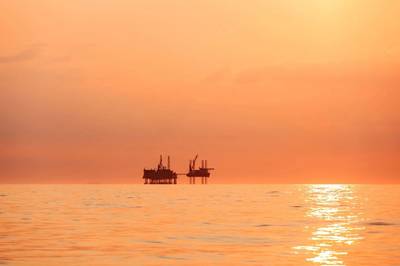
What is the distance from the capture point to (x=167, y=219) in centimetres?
7038

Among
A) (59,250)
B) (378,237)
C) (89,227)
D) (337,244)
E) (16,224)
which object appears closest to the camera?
(59,250)

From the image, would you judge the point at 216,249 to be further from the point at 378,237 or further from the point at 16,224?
the point at 16,224

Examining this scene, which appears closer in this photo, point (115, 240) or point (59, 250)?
point (59, 250)

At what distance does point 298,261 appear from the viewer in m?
37.6

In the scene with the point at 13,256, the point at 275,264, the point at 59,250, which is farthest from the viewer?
the point at 59,250

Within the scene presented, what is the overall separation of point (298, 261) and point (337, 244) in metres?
8.90

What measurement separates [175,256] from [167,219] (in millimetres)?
30511

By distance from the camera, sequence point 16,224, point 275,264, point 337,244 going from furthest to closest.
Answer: point 16,224
point 337,244
point 275,264

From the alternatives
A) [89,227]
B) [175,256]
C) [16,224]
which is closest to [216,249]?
[175,256]

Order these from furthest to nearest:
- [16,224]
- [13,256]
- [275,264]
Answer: [16,224] < [13,256] < [275,264]

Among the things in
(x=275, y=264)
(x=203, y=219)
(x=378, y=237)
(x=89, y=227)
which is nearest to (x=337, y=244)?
(x=378, y=237)

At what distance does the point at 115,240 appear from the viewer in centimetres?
4809

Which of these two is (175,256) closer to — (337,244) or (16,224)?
(337,244)

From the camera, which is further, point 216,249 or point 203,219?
point 203,219
